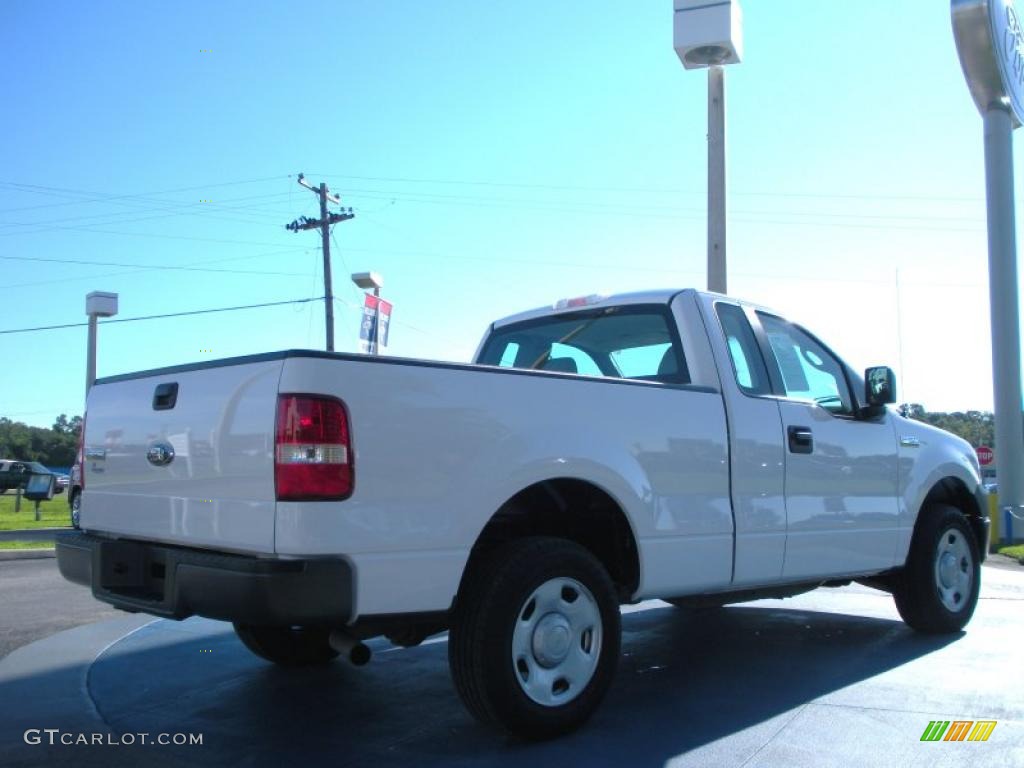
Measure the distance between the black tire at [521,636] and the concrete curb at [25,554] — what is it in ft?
32.6

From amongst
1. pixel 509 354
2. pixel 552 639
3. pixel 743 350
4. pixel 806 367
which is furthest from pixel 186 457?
pixel 806 367

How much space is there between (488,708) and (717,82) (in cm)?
1383

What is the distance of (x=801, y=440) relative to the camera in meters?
5.09

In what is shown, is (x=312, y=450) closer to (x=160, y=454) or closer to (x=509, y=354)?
(x=160, y=454)

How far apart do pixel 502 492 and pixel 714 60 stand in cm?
1314

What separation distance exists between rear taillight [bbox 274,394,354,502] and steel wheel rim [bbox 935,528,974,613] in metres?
4.51

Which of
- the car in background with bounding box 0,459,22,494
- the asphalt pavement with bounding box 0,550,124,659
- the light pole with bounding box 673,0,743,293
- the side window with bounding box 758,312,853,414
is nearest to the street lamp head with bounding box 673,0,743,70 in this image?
the light pole with bounding box 673,0,743,293

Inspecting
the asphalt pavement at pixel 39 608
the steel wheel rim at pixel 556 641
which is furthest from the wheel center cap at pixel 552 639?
the asphalt pavement at pixel 39 608

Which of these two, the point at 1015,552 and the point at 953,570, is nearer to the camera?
the point at 953,570

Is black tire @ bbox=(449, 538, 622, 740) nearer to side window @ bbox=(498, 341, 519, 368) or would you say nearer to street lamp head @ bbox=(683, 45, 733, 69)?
side window @ bbox=(498, 341, 519, 368)

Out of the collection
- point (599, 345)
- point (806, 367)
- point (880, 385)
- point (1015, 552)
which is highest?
point (599, 345)

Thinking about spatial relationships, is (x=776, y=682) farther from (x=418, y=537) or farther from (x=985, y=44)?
(x=985, y=44)

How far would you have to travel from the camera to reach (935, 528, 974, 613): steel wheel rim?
244 inches

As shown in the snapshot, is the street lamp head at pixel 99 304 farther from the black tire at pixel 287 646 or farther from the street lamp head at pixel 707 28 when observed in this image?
the black tire at pixel 287 646
